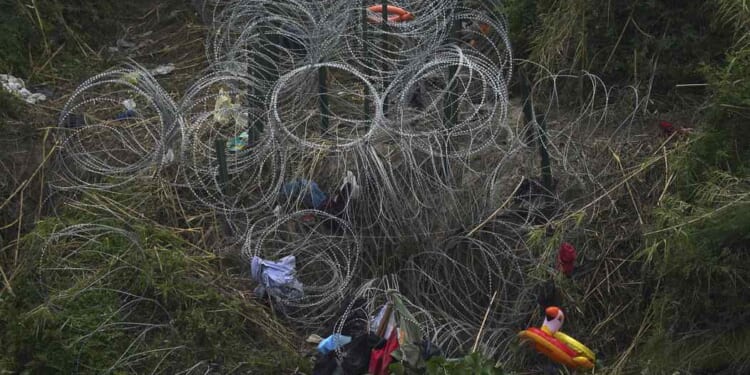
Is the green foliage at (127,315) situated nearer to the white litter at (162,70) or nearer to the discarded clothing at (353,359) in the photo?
the discarded clothing at (353,359)

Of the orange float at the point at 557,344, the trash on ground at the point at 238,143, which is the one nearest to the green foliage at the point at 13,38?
the trash on ground at the point at 238,143

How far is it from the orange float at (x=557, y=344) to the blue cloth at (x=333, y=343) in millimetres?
930

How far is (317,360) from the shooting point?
5.75 meters

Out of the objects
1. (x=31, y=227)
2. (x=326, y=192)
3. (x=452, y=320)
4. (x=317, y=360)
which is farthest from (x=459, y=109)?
Result: (x=31, y=227)

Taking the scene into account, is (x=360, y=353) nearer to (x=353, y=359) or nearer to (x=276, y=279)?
(x=353, y=359)

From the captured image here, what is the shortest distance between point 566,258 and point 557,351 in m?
0.58

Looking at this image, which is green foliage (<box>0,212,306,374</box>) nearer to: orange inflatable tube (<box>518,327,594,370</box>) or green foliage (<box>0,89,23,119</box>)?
orange inflatable tube (<box>518,327,594,370</box>)

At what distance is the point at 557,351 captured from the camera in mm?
5523

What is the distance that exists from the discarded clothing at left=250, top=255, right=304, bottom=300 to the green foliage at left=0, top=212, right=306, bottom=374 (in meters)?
0.16

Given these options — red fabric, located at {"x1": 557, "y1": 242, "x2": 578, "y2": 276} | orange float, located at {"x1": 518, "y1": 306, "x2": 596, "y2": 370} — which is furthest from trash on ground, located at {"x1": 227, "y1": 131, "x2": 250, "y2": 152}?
orange float, located at {"x1": 518, "y1": 306, "x2": 596, "y2": 370}

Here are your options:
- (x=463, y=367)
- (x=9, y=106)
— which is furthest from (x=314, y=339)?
(x=9, y=106)

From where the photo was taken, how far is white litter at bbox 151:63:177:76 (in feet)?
30.0

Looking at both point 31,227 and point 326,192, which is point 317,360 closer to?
point 326,192

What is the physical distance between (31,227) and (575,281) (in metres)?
3.47
